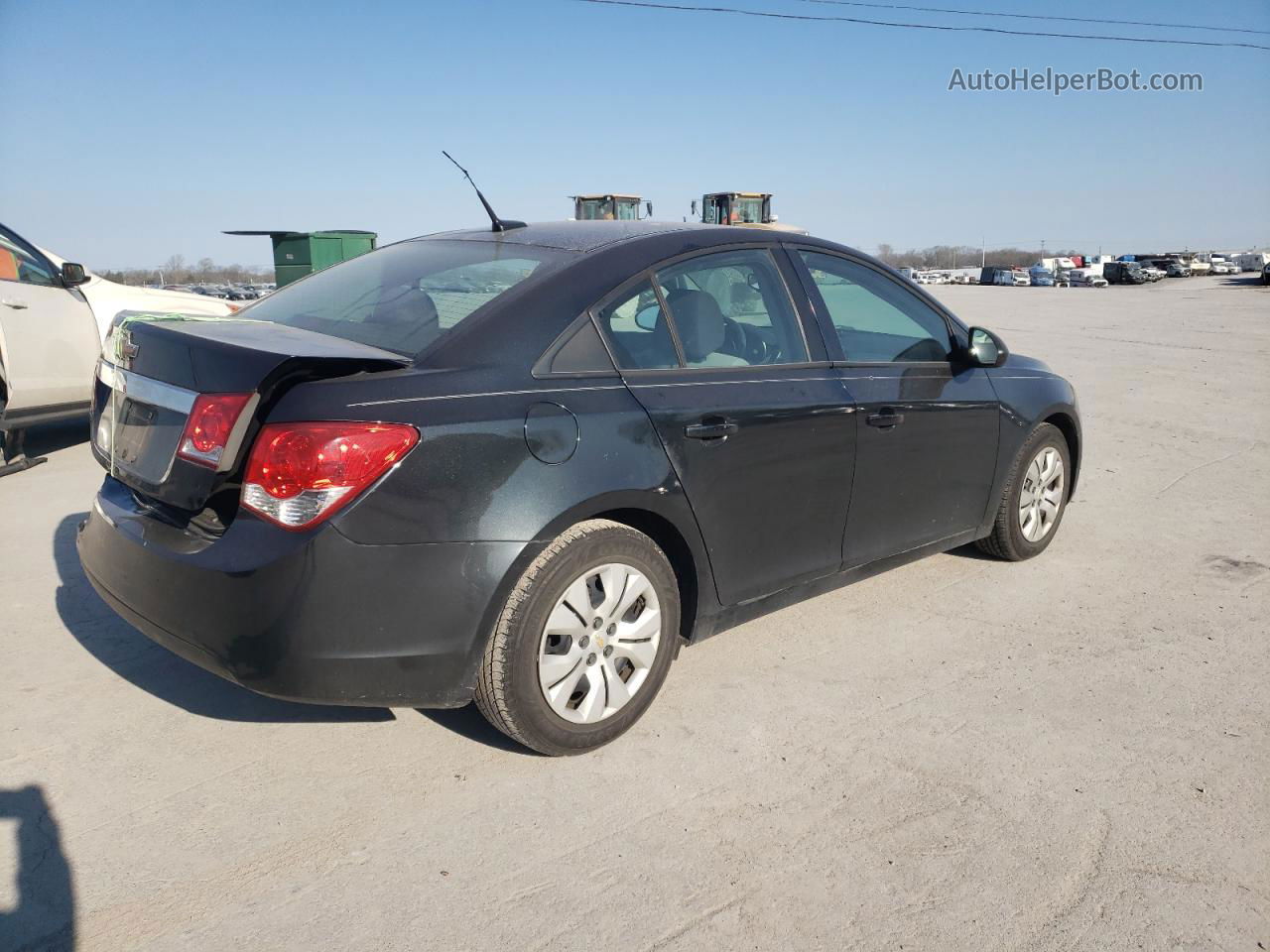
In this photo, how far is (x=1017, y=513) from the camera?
488 centimetres

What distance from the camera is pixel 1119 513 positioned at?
6020mm

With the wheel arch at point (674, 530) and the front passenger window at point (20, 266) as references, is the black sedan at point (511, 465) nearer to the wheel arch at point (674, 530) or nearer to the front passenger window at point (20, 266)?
the wheel arch at point (674, 530)

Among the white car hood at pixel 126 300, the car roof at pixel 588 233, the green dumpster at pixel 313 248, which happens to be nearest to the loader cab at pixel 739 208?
the green dumpster at pixel 313 248

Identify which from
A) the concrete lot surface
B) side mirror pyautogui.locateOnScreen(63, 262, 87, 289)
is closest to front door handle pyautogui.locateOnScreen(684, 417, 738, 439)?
the concrete lot surface

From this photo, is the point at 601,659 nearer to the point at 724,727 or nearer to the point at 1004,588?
the point at 724,727

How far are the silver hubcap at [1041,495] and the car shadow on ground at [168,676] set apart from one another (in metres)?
3.21

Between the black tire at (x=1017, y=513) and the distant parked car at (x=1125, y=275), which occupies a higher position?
the distant parked car at (x=1125, y=275)

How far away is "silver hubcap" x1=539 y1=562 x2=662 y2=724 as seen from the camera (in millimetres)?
2939

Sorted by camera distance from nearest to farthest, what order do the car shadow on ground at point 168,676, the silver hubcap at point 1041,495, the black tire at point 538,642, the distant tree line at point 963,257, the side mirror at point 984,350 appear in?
the black tire at point 538,642, the car shadow on ground at point 168,676, the side mirror at point 984,350, the silver hubcap at point 1041,495, the distant tree line at point 963,257

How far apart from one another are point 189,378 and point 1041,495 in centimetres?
400

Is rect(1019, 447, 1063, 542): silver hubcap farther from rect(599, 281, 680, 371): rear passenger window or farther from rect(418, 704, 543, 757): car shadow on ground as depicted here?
rect(418, 704, 543, 757): car shadow on ground

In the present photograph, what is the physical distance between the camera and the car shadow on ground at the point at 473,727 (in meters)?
3.16

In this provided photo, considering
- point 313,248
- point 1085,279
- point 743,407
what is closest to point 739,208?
point 313,248

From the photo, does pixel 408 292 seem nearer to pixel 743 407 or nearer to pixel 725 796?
pixel 743 407
